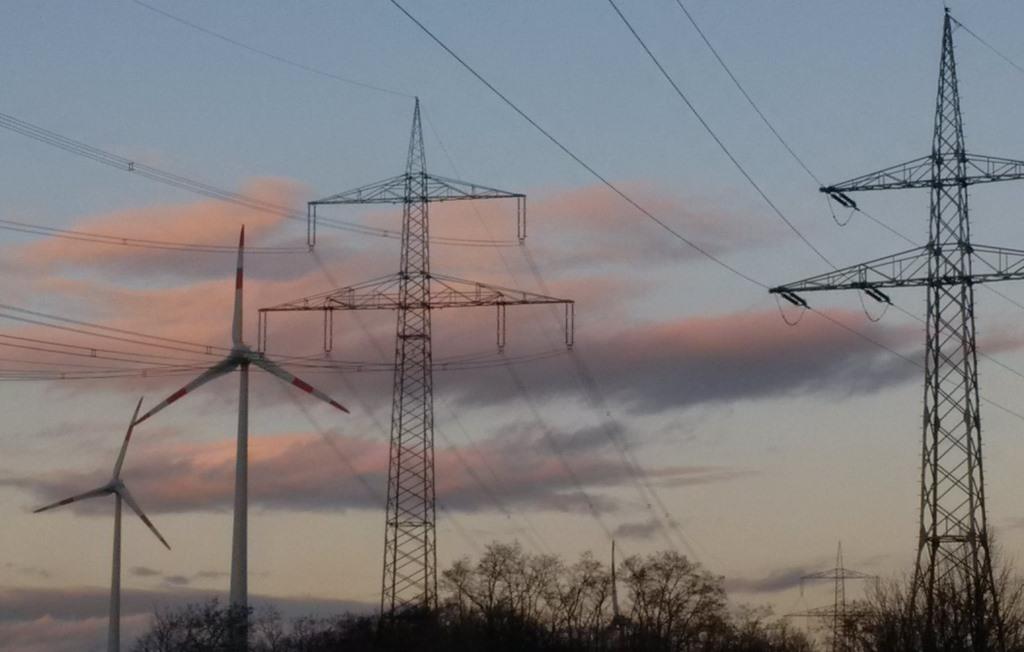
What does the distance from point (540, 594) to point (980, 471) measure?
→ 90.2 m

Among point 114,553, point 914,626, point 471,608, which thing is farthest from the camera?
point 471,608

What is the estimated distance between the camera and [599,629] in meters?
160

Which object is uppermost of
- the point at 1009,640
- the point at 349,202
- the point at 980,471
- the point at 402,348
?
the point at 349,202

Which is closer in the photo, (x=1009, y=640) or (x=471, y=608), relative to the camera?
(x=1009, y=640)

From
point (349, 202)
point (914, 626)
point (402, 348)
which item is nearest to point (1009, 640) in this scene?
point (914, 626)

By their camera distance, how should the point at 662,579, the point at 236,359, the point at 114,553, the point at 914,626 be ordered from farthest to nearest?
the point at 662,579 → the point at 114,553 → the point at 236,359 → the point at 914,626

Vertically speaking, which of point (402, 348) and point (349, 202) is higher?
point (349, 202)

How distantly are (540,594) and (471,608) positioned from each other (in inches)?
302

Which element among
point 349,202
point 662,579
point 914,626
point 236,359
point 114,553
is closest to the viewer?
point 914,626

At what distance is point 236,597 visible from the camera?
100562 millimetres

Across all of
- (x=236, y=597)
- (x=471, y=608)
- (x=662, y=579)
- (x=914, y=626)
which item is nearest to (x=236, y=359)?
(x=236, y=597)

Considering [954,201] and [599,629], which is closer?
[954,201]

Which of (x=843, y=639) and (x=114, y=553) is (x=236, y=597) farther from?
(x=843, y=639)

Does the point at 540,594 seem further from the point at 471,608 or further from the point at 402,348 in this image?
the point at 402,348
